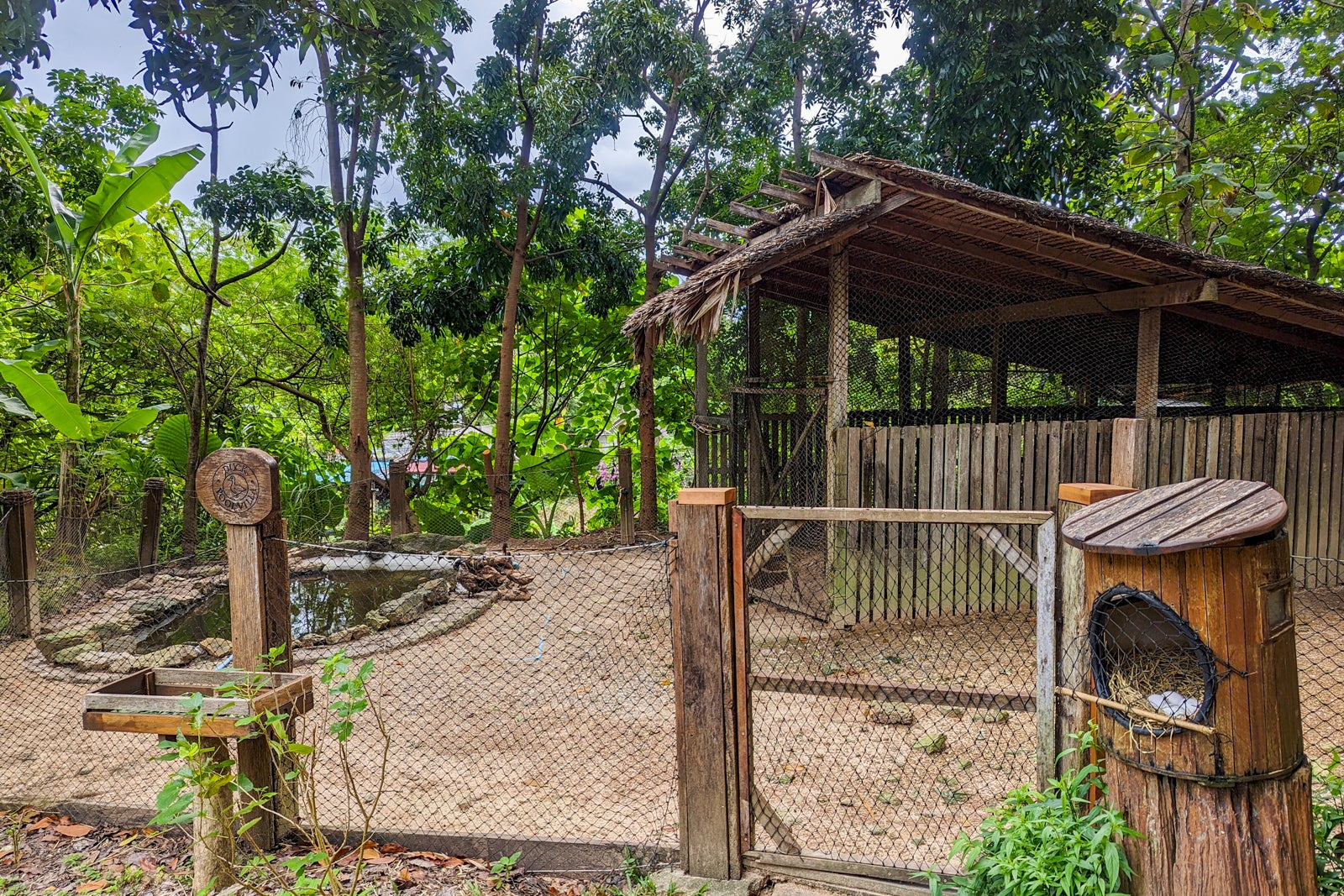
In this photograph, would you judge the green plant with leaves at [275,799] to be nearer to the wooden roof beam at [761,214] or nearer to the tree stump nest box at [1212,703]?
the tree stump nest box at [1212,703]

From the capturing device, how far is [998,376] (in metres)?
8.38

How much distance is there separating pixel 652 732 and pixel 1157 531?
9.87ft

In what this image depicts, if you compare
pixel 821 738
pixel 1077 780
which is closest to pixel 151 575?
pixel 821 738

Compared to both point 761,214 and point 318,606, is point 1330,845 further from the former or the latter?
point 318,606

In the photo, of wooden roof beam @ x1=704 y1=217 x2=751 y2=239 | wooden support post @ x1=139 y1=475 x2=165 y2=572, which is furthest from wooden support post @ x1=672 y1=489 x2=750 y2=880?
wooden support post @ x1=139 y1=475 x2=165 y2=572

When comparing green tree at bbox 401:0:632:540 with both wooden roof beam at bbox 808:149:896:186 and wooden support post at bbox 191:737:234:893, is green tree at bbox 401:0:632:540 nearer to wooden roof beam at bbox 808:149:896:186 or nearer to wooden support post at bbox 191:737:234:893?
wooden roof beam at bbox 808:149:896:186

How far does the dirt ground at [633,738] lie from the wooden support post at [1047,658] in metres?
0.63

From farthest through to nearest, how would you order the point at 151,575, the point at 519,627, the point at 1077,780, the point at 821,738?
the point at 151,575, the point at 519,627, the point at 821,738, the point at 1077,780

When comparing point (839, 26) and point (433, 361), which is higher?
point (839, 26)

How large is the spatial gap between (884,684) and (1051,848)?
699 millimetres

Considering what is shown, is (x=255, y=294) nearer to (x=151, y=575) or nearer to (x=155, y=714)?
(x=151, y=575)

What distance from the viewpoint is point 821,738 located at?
3910 millimetres

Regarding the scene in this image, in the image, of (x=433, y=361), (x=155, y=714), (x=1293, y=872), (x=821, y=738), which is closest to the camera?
(x=1293, y=872)

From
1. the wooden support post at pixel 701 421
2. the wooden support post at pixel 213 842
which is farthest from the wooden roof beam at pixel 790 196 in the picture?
the wooden support post at pixel 213 842
